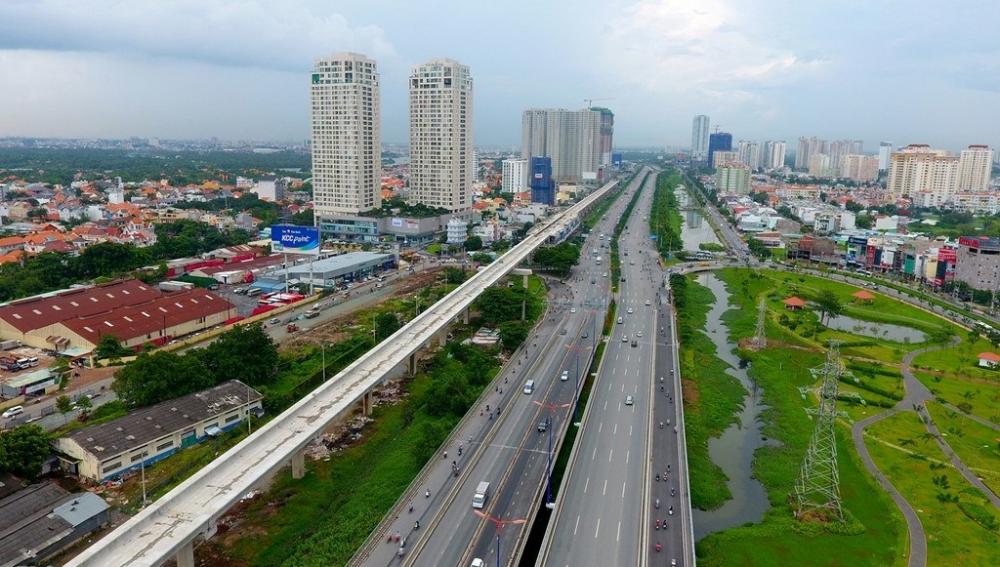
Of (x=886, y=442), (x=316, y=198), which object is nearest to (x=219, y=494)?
(x=886, y=442)

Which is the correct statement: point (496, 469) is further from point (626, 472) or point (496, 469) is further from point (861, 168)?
point (861, 168)

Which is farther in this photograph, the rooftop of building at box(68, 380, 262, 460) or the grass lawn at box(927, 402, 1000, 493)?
the grass lawn at box(927, 402, 1000, 493)

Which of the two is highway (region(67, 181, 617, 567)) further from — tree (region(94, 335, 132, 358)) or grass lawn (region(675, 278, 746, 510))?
tree (region(94, 335, 132, 358))

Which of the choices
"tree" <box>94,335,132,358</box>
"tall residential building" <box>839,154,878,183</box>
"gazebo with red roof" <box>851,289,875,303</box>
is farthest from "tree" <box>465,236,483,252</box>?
"tall residential building" <box>839,154,878,183</box>

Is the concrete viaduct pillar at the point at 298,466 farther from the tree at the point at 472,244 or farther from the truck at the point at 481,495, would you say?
the tree at the point at 472,244

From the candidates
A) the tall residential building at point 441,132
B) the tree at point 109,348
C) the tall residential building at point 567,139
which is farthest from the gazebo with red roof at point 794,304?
the tall residential building at point 567,139

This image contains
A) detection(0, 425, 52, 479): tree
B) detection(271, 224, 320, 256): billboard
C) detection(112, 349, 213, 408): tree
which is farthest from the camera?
detection(271, 224, 320, 256): billboard
